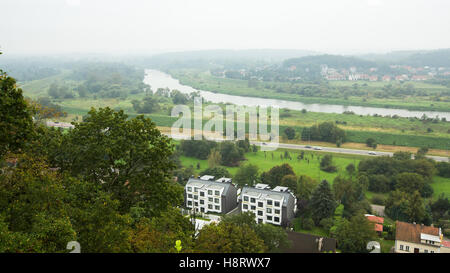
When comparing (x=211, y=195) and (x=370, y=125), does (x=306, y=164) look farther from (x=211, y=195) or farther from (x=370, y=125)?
(x=370, y=125)

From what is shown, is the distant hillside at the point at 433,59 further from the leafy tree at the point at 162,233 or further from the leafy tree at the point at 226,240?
the leafy tree at the point at 162,233

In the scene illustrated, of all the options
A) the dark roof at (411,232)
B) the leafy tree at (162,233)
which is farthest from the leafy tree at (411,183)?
the leafy tree at (162,233)

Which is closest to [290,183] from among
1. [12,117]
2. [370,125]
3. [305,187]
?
[305,187]

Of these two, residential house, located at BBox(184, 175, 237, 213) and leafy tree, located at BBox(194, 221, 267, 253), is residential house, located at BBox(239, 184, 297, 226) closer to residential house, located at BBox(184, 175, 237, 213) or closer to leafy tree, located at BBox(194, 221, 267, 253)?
residential house, located at BBox(184, 175, 237, 213)

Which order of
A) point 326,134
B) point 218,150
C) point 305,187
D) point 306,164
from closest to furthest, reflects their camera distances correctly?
1. point 305,187
2. point 306,164
3. point 218,150
4. point 326,134
